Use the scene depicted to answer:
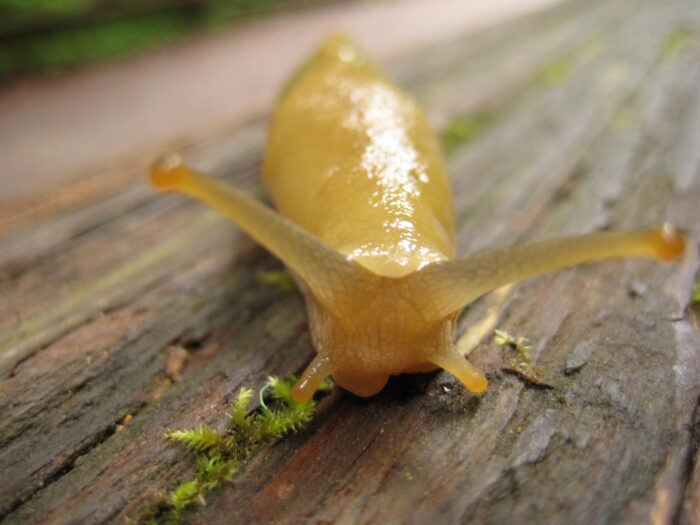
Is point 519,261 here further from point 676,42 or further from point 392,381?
point 676,42

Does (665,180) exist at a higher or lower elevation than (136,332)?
lower

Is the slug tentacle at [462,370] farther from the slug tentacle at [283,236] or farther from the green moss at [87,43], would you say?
the green moss at [87,43]

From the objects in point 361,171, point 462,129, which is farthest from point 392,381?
point 462,129

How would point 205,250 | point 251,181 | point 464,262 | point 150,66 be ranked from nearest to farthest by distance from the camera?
point 464,262, point 205,250, point 251,181, point 150,66

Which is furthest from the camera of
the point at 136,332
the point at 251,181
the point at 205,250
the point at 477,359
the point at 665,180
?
the point at 251,181

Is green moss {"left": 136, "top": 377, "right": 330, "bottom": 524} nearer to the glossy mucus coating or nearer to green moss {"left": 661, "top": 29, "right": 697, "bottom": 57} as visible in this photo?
the glossy mucus coating

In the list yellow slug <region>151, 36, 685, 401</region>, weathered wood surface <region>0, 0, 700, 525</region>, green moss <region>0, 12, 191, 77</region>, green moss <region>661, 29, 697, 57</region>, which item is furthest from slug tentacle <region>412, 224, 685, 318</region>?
green moss <region>0, 12, 191, 77</region>

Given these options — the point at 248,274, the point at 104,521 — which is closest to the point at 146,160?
the point at 248,274

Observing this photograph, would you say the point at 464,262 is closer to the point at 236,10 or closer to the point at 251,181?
the point at 251,181
